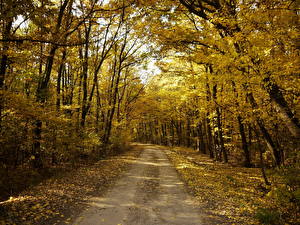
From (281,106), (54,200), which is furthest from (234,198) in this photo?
(54,200)

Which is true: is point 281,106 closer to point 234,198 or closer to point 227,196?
point 234,198

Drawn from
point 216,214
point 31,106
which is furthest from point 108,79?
point 216,214

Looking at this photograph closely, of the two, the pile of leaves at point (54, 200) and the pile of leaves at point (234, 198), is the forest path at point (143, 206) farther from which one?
the pile of leaves at point (234, 198)

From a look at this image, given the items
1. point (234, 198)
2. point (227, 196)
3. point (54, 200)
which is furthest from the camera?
point (227, 196)

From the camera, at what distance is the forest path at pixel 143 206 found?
17.6 ft

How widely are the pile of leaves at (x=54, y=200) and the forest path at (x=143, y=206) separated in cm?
53

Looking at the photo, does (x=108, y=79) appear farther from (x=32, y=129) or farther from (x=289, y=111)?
(x=289, y=111)

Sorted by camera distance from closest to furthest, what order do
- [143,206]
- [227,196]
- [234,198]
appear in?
[143,206], [234,198], [227,196]

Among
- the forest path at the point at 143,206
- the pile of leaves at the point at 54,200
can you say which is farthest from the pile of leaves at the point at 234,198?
the pile of leaves at the point at 54,200

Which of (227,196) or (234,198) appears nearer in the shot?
(234,198)

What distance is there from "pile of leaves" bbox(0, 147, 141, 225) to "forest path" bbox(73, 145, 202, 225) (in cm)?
53

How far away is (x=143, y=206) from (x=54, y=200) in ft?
10.4

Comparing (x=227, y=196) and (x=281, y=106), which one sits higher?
(x=281, y=106)

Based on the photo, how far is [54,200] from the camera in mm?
6684
